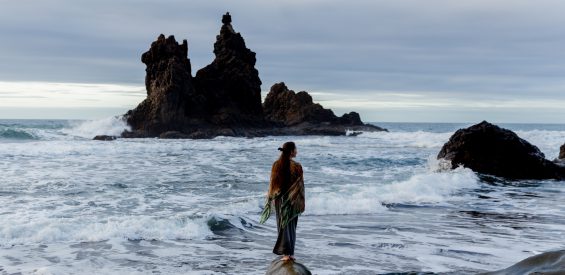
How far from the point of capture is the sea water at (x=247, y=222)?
376 inches

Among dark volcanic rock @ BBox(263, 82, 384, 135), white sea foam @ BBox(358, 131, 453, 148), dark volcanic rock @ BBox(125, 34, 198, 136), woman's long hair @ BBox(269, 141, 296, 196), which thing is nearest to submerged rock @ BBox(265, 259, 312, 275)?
woman's long hair @ BBox(269, 141, 296, 196)

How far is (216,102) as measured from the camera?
235 feet

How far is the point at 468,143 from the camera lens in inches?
982

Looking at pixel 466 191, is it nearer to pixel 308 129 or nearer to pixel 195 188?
pixel 195 188

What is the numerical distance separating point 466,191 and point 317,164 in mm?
11385

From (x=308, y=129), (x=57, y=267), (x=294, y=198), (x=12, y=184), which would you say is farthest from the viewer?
(x=308, y=129)

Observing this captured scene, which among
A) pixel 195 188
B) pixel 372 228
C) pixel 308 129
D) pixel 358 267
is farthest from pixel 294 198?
pixel 308 129

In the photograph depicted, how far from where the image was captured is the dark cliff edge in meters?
63.4

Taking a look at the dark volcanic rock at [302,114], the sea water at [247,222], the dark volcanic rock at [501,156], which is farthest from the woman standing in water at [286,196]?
the dark volcanic rock at [302,114]

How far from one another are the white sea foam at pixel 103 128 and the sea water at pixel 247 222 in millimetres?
39515

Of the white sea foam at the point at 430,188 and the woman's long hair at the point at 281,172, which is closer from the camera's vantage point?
the woman's long hair at the point at 281,172

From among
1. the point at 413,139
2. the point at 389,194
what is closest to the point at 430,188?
the point at 389,194

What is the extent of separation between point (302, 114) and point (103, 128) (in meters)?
27.8

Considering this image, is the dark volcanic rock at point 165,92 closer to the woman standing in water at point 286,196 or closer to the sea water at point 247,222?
the sea water at point 247,222
